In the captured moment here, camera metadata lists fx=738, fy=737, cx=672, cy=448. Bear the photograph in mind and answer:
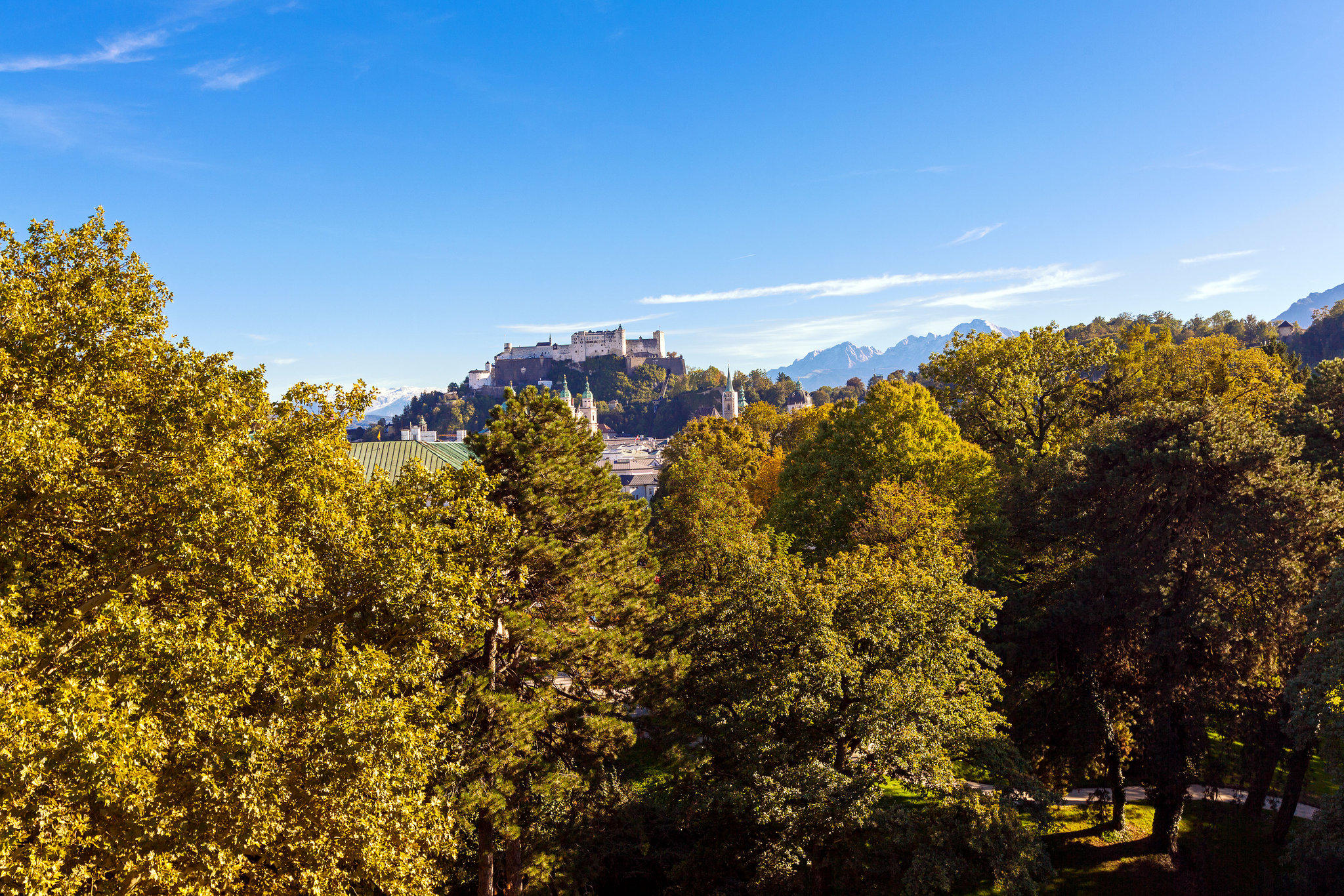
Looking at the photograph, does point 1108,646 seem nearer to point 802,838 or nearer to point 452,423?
point 802,838

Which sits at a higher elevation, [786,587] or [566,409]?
[566,409]

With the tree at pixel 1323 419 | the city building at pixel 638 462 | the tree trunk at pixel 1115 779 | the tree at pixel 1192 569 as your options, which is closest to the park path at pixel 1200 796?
the tree trunk at pixel 1115 779

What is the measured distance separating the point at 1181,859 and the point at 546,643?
18171 millimetres

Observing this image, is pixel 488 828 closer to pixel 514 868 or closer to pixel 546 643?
pixel 514 868

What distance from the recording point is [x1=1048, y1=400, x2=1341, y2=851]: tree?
57.8 feet

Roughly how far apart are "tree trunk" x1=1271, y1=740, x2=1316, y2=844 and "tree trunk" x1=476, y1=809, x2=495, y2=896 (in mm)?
21028

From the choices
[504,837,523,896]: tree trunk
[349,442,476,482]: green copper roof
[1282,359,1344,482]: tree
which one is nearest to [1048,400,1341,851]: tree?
[1282,359,1344,482]: tree

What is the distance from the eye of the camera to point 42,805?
786cm

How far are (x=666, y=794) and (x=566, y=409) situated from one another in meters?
11.2

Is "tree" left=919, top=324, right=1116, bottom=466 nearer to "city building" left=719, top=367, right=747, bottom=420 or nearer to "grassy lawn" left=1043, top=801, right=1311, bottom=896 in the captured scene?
"grassy lawn" left=1043, top=801, right=1311, bottom=896

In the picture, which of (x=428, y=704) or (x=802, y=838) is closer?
(x=428, y=704)

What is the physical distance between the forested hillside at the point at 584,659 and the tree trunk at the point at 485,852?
0.07 metres

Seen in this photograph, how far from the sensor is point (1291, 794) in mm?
20016

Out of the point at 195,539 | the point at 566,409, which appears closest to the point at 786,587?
the point at 566,409
